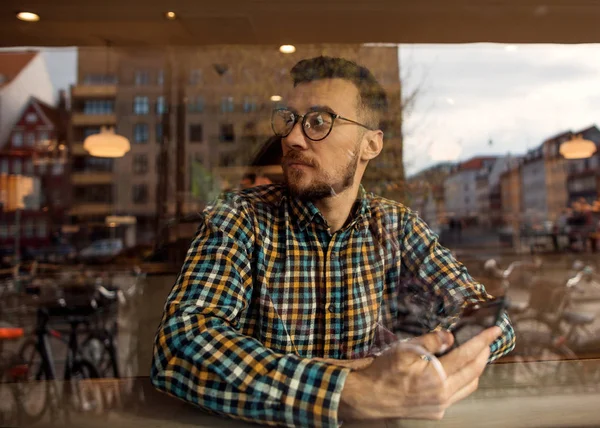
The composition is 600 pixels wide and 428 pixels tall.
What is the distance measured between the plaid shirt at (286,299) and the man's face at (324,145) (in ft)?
0.19

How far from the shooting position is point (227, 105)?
4051 millimetres

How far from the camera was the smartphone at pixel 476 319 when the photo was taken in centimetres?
63

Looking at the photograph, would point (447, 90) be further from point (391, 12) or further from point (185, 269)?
point (185, 269)

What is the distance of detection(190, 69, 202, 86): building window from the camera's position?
4.25 meters

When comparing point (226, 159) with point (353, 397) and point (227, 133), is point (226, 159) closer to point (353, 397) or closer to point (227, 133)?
point (227, 133)

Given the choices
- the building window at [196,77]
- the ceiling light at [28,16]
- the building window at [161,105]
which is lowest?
the ceiling light at [28,16]

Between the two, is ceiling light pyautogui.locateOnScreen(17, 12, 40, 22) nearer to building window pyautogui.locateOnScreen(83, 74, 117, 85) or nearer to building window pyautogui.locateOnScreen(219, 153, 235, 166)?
building window pyautogui.locateOnScreen(219, 153, 235, 166)

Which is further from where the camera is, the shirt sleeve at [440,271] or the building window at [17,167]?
the building window at [17,167]

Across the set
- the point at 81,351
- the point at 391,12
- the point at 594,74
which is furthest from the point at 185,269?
the point at 81,351

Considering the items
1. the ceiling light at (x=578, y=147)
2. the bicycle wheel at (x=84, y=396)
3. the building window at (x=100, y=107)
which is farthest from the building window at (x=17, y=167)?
the ceiling light at (x=578, y=147)

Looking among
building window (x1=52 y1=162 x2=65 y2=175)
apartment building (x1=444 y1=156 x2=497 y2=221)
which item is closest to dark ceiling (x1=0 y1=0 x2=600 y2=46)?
apartment building (x1=444 y1=156 x2=497 y2=221)

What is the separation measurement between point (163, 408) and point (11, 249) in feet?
27.8

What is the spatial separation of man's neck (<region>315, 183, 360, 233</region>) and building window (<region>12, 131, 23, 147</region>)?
850 cm

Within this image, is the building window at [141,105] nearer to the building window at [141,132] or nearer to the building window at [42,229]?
the building window at [141,132]
